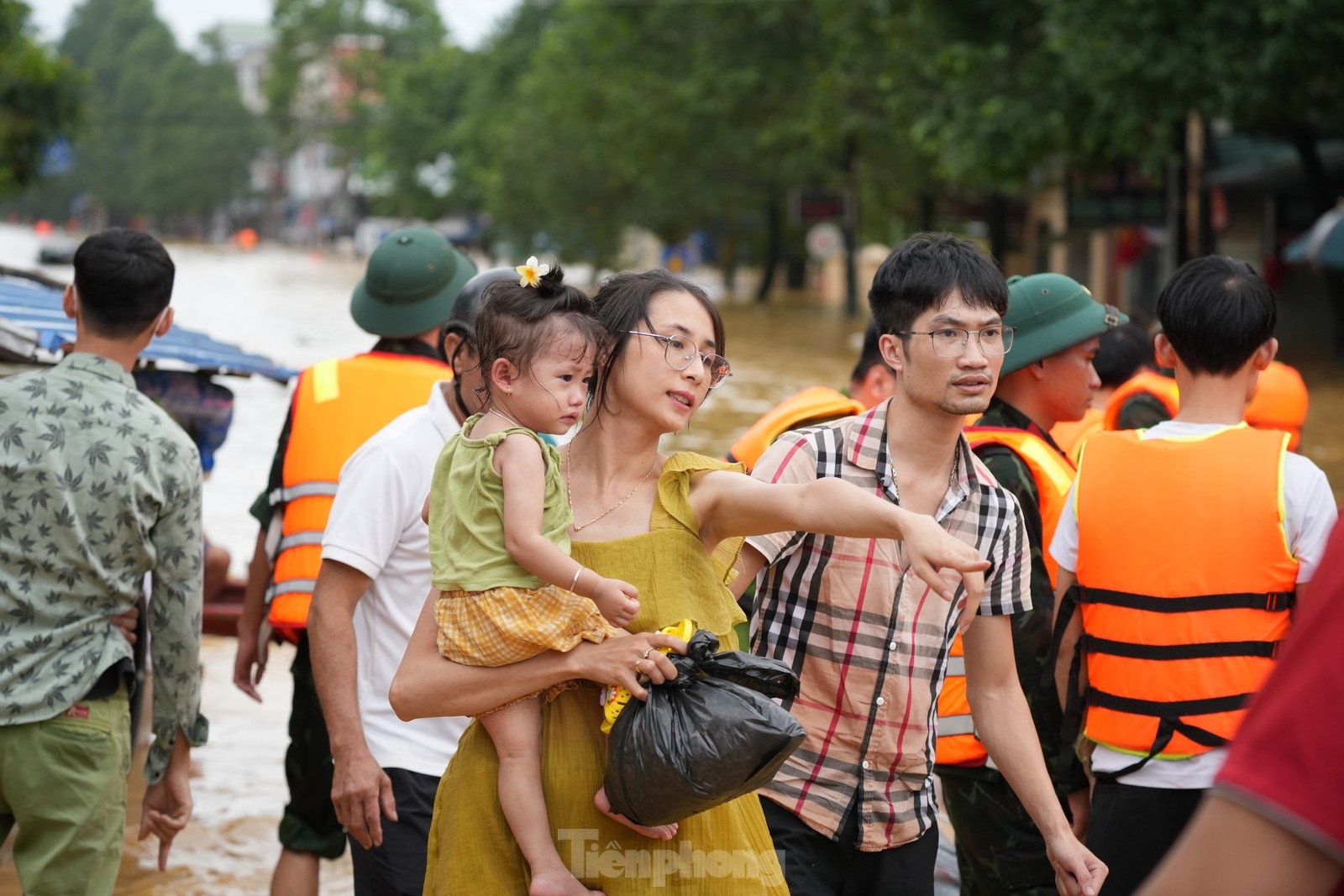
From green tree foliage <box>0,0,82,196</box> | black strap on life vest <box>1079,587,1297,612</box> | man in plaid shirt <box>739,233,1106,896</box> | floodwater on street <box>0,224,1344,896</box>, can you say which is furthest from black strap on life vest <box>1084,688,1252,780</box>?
green tree foliage <box>0,0,82,196</box>

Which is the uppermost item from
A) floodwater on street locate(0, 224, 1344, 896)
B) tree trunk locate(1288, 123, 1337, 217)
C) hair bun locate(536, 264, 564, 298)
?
tree trunk locate(1288, 123, 1337, 217)

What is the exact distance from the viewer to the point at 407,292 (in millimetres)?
4641

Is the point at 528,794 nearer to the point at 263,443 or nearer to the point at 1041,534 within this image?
the point at 1041,534

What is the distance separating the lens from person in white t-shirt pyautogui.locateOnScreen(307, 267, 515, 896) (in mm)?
3436

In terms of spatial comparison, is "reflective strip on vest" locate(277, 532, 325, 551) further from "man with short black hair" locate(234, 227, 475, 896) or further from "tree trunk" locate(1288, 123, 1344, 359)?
"tree trunk" locate(1288, 123, 1344, 359)

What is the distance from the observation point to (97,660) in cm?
359

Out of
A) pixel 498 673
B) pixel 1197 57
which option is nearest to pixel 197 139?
pixel 1197 57

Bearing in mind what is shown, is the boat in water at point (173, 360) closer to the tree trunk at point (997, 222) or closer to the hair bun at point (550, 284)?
the hair bun at point (550, 284)

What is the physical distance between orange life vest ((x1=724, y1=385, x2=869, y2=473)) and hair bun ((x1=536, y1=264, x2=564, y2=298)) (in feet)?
6.47

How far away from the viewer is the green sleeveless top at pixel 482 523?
2637 mm

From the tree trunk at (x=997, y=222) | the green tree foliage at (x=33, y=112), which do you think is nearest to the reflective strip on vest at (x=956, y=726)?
the green tree foliage at (x=33, y=112)

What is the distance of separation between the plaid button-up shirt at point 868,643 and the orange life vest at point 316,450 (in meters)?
1.53

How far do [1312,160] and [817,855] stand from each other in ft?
74.1

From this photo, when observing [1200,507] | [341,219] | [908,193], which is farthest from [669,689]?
[341,219]
